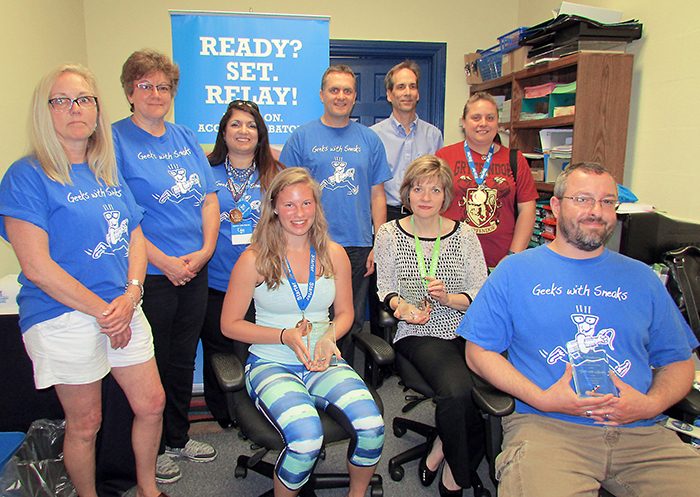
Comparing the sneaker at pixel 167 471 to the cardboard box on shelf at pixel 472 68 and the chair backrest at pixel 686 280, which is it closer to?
the chair backrest at pixel 686 280

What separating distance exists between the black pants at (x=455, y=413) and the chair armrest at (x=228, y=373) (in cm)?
74

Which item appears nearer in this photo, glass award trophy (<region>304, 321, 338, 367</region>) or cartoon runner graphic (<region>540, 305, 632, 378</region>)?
cartoon runner graphic (<region>540, 305, 632, 378</region>)

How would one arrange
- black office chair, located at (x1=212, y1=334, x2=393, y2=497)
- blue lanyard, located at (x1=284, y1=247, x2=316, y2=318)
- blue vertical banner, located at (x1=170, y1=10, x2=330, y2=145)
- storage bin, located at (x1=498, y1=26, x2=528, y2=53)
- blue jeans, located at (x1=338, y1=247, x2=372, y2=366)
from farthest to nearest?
1. storage bin, located at (x1=498, y1=26, x2=528, y2=53)
2. blue vertical banner, located at (x1=170, y1=10, x2=330, y2=145)
3. blue jeans, located at (x1=338, y1=247, x2=372, y2=366)
4. blue lanyard, located at (x1=284, y1=247, x2=316, y2=318)
5. black office chair, located at (x1=212, y1=334, x2=393, y2=497)

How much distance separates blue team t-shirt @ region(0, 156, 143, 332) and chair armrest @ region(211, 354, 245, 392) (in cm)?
42

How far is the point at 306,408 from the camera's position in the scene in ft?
4.96

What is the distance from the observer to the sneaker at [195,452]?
215 centimetres

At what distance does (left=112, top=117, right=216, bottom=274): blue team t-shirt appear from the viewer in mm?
1774

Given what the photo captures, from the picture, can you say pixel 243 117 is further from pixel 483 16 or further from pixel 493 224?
pixel 483 16

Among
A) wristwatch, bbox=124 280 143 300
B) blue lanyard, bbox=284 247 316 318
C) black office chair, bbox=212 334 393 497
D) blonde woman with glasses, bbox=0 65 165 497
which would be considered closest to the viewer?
blonde woman with glasses, bbox=0 65 165 497

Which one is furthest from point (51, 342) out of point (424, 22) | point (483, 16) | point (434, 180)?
point (483, 16)

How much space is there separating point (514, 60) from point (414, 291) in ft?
7.57

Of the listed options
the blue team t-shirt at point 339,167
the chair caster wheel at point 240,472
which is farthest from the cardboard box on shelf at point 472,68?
the chair caster wheel at point 240,472

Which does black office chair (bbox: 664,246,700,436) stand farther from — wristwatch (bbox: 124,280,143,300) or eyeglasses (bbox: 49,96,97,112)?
eyeglasses (bbox: 49,96,97,112)

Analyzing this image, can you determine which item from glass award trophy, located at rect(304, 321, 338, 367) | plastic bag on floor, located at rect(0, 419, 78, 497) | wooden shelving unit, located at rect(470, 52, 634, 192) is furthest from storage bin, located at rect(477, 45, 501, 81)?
plastic bag on floor, located at rect(0, 419, 78, 497)
